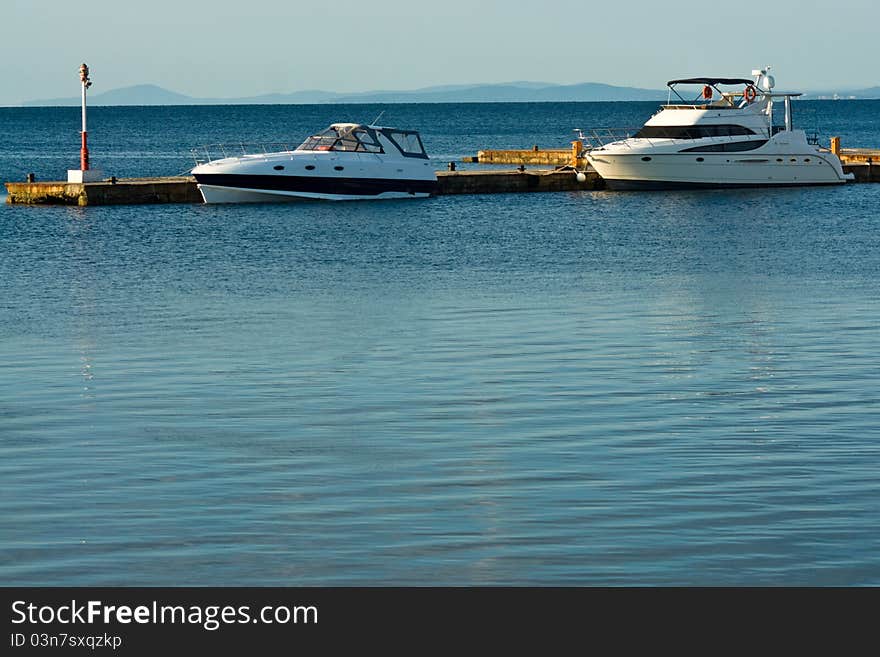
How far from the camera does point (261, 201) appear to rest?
49.1 m

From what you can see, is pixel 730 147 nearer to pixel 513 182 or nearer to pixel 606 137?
pixel 513 182

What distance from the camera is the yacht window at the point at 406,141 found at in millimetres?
50062

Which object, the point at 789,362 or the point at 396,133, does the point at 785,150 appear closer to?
the point at 396,133

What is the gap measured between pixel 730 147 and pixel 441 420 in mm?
41773

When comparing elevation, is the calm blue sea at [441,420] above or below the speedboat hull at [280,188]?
below

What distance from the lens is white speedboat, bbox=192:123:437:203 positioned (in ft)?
159

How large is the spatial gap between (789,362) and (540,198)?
36.4 meters

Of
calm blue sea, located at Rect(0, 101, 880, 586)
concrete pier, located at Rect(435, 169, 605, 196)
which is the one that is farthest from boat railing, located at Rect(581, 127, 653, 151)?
calm blue sea, located at Rect(0, 101, 880, 586)

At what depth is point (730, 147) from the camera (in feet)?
180

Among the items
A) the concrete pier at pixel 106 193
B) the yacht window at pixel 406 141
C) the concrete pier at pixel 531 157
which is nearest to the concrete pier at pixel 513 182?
the yacht window at pixel 406 141

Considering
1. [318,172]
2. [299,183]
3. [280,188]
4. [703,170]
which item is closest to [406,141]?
[318,172]

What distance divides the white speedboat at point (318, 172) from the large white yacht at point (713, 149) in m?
8.37

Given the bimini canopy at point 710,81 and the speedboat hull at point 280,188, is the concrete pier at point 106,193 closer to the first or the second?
the speedboat hull at point 280,188
